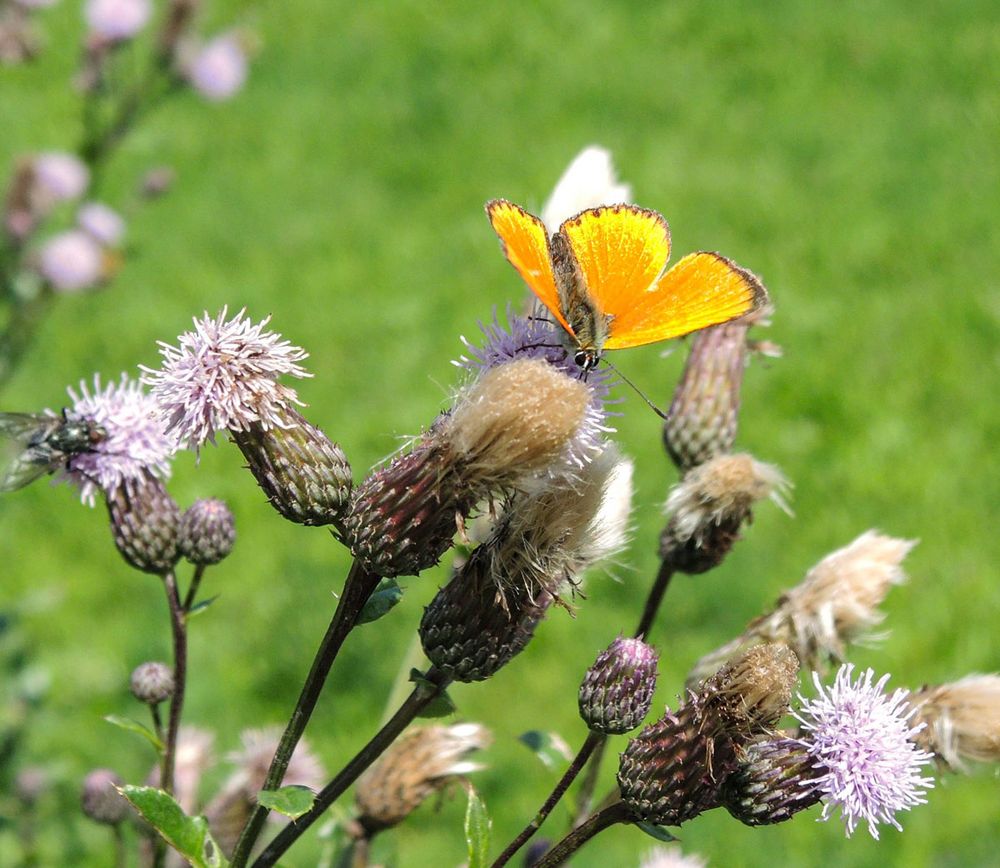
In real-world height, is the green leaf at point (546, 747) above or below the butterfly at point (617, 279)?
below

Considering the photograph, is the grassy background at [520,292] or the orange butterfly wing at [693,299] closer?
the orange butterfly wing at [693,299]

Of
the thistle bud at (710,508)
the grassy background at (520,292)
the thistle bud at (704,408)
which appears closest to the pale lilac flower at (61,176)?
the grassy background at (520,292)

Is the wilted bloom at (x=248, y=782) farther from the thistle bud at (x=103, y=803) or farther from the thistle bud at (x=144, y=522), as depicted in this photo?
the thistle bud at (x=144, y=522)

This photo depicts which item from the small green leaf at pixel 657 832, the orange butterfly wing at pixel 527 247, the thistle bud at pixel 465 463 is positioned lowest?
the small green leaf at pixel 657 832

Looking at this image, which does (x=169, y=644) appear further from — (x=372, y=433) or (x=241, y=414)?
(x=241, y=414)

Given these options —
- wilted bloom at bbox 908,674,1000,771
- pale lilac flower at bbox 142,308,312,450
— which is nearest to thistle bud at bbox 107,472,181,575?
pale lilac flower at bbox 142,308,312,450

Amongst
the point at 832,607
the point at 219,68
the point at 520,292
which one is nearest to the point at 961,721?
the point at 832,607

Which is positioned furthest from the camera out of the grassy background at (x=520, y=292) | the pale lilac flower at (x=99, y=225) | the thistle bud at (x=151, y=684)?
the grassy background at (x=520, y=292)

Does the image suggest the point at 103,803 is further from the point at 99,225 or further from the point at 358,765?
the point at 99,225
